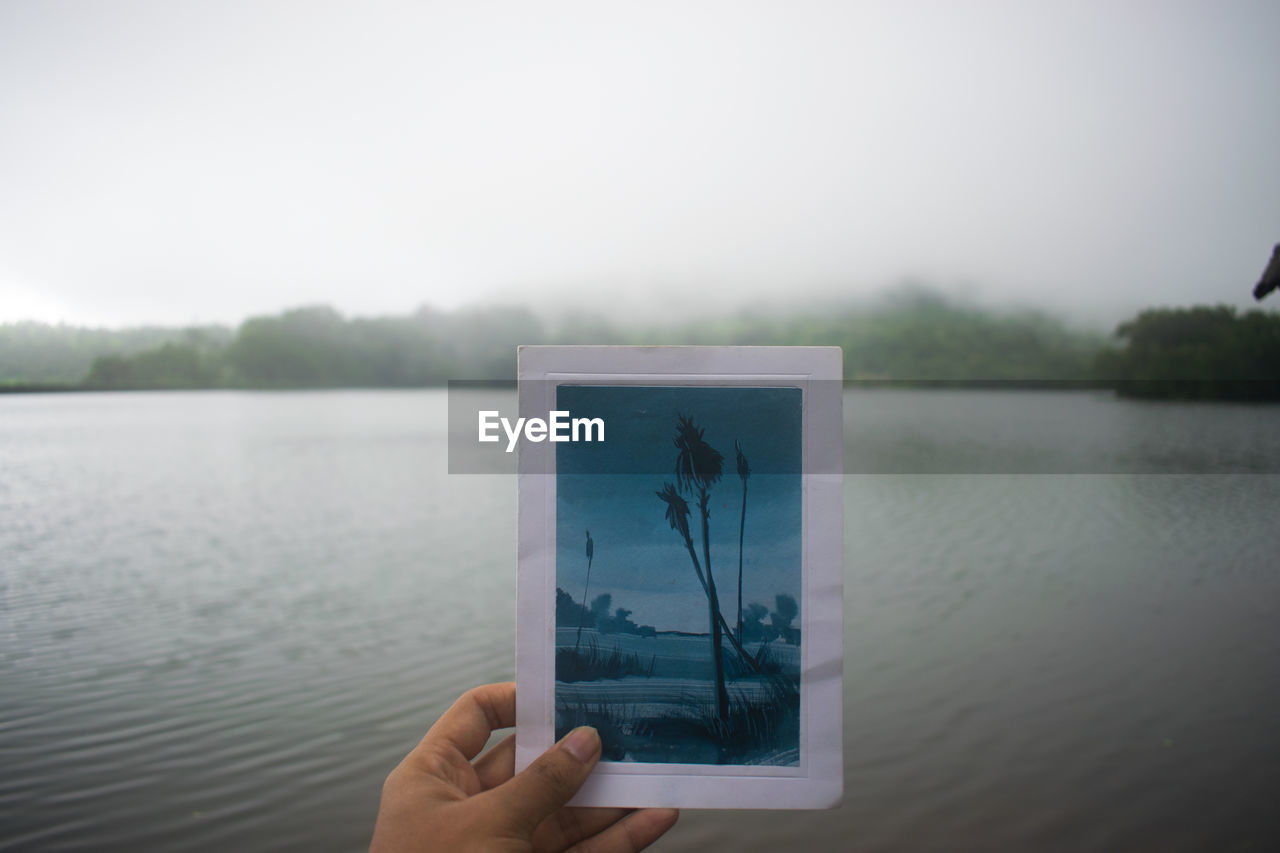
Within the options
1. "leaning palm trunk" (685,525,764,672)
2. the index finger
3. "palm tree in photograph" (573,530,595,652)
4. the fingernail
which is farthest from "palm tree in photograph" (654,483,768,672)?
the index finger

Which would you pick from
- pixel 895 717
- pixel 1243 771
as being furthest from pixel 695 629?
pixel 1243 771

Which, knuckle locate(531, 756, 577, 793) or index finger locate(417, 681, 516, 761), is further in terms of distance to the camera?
A: index finger locate(417, 681, 516, 761)

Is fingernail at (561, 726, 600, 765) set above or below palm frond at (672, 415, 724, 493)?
below

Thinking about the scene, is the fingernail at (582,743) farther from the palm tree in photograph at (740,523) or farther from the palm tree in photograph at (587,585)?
the palm tree in photograph at (740,523)

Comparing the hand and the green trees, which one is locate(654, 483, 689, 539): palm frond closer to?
the hand

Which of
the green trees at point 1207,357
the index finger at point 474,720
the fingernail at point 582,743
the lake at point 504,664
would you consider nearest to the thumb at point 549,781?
the fingernail at point 582,743

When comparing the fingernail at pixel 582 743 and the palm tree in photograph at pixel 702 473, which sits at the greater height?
the palm tree in photograph at pixel 702 473
